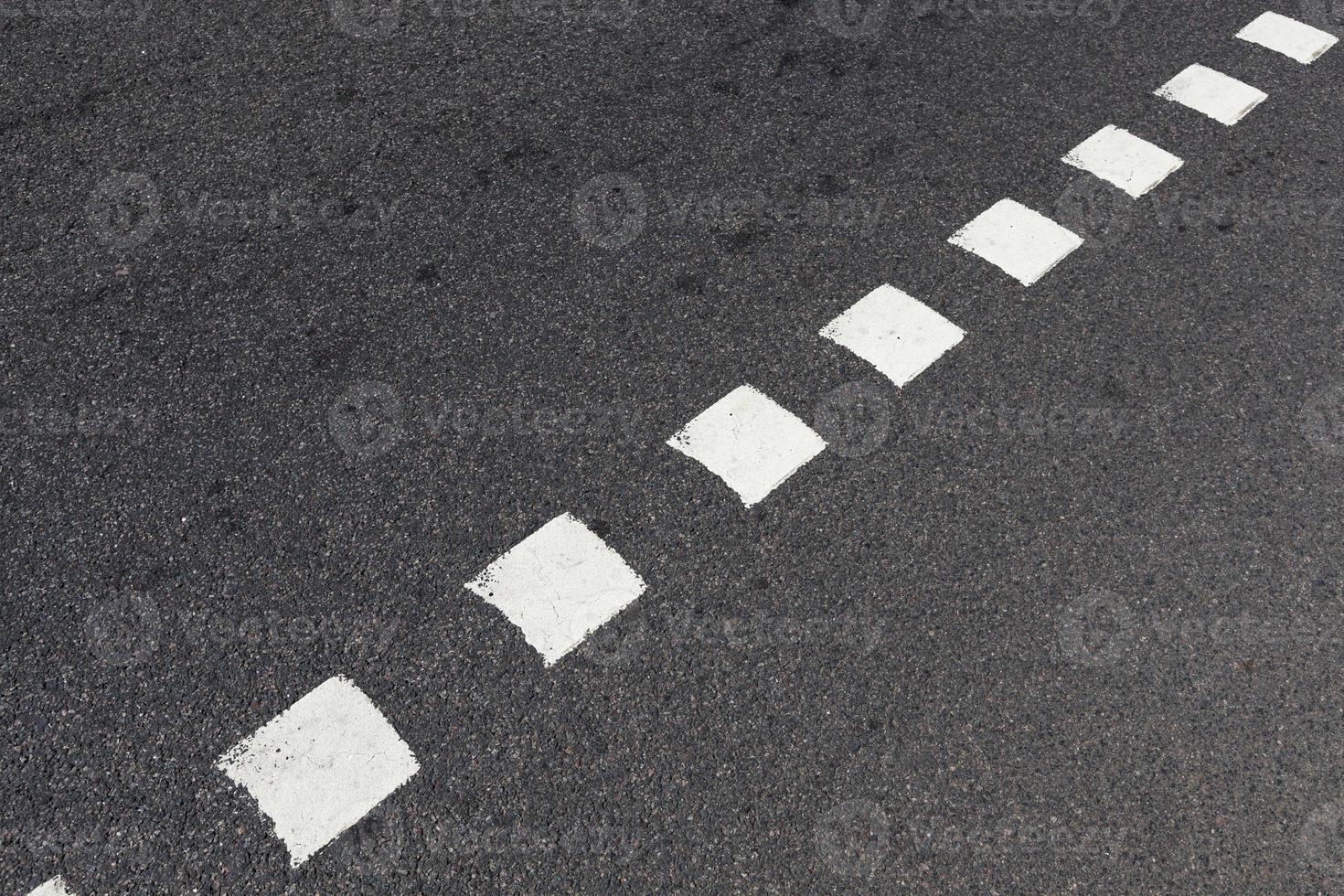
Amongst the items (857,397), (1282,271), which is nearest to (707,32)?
(857,397)

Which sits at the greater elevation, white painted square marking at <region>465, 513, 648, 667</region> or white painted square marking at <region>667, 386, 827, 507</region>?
white painted square marking at <region>667, 386, 827, 507</region>

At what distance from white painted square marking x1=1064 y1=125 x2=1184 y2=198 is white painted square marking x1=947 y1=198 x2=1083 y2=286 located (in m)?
0.36

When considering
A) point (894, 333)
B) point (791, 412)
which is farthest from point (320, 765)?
point (894, 333)

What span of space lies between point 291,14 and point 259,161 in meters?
1.04

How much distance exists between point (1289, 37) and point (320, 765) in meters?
4.70

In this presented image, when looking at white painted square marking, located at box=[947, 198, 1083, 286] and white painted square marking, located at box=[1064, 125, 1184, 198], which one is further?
white painted square marking, located at box=[1064, 125, 1184, 198]

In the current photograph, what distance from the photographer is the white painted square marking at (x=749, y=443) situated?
3.10 meters

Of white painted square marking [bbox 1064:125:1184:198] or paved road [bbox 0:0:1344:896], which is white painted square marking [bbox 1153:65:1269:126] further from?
white painted square marking [bbox 1064:125:1184:198]

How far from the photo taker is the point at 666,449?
3174mm

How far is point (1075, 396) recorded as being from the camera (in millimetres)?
3301

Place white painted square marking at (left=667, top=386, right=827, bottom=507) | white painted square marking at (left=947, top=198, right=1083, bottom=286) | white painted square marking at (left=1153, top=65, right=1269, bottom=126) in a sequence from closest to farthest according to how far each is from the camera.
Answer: white painted square marking at (left=667, top=386, right=827, bottom=507), white painted square marking at (left=947, top=198, right=1083, bottom=286), white painted square marking at (left=1153, top=65, right=1269, bottom=126)

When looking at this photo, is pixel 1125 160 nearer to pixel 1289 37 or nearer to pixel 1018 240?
pixel 1018 240

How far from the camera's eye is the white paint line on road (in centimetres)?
461

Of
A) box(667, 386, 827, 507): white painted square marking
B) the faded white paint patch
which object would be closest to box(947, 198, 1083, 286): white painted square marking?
box(667, 386, 827, 507): white painted square marking
